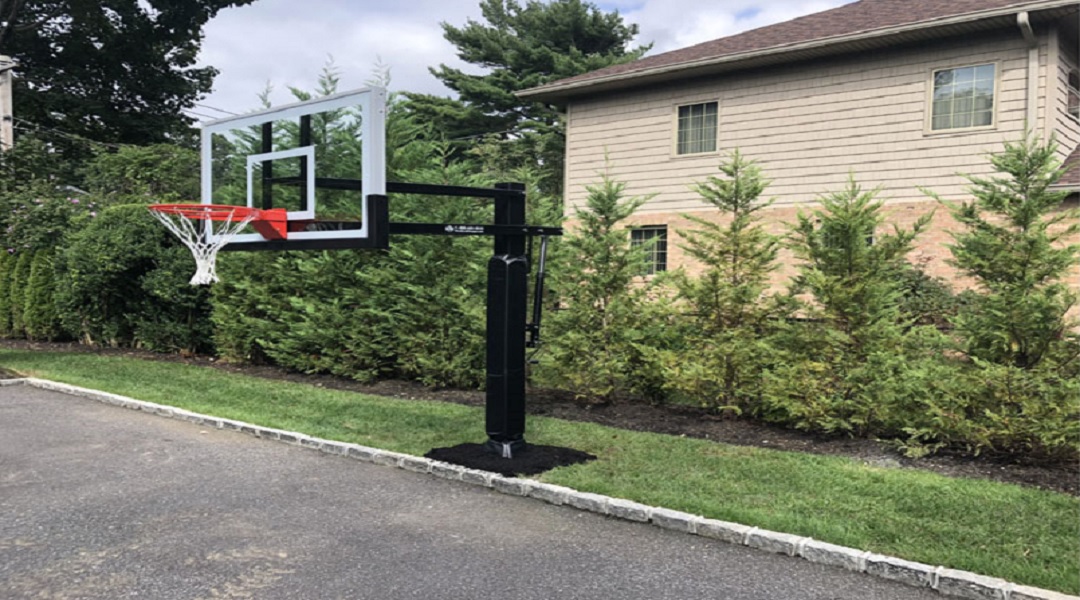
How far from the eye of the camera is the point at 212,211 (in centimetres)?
641

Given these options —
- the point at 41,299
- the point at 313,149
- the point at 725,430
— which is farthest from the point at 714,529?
the point at 41,299

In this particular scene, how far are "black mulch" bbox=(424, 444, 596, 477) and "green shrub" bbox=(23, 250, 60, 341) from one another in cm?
1294

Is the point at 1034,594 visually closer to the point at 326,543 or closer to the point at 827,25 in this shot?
the point at 326,543

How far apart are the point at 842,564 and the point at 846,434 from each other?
9.45 feet

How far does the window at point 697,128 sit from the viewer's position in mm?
15125

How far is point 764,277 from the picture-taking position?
7.47 meters

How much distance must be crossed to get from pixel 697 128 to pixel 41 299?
14.0 meters

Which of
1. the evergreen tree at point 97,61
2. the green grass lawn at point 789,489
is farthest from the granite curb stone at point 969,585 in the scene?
the evergreen tree at point 97,61

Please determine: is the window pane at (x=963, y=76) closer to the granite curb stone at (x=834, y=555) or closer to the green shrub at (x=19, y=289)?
the granite curb stone at (x=834, y=555)

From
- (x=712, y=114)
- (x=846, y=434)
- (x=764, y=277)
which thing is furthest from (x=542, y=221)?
(x=712, y=114)

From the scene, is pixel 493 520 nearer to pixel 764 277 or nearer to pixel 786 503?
pixel 786 503

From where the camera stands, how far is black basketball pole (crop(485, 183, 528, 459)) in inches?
240

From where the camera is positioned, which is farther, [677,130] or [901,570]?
[677,130]

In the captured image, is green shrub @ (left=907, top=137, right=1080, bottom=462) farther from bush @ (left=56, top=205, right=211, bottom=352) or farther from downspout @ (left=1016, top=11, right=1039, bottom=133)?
bush @ (left=56, top=205, right=211, bottom=352)
